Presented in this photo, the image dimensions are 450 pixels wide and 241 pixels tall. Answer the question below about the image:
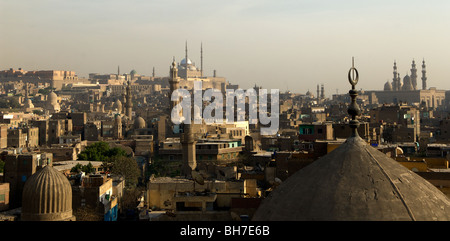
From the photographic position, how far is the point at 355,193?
5605 millimetres

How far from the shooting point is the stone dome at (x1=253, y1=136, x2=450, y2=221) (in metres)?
5.48

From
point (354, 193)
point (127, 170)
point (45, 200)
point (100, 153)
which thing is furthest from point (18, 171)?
point (354, 193)

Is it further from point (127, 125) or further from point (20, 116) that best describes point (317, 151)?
point (20, 116)

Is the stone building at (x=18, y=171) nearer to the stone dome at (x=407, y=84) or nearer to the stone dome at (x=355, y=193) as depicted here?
the stone dome at (x=355, y=193)

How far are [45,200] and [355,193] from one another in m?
11.3

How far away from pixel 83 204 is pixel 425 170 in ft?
29.6


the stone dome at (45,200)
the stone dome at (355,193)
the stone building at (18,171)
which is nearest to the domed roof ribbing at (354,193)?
the stone dome at (355,193)

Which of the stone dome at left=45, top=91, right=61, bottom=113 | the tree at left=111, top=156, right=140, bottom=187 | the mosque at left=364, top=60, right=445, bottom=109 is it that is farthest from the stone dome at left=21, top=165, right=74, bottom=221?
the mosque at left=364, top=60, right=445, bottom=109

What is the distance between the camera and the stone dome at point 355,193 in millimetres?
5480

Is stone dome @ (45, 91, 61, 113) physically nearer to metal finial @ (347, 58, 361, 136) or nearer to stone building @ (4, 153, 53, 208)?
stone building @ (4, 153, 53, 208)

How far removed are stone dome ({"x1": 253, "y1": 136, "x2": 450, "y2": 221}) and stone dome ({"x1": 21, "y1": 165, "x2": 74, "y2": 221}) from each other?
10.4 m

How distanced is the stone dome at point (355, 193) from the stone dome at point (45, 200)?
10439 millimetres
